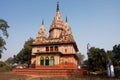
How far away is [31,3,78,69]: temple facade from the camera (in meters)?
40.1

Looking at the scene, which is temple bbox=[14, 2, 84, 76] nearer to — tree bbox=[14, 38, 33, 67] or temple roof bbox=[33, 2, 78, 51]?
temple roof bbox=[33, 2, 78, 51]

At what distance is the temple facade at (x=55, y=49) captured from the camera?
4012 cm

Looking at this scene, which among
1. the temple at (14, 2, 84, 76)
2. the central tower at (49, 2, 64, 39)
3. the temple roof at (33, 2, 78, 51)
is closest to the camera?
the temple at (14, 2, 84, 76)

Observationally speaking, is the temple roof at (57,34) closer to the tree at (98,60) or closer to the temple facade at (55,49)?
the temple facade at (55,49)

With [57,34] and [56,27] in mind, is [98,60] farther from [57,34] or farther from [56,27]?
[56,27]

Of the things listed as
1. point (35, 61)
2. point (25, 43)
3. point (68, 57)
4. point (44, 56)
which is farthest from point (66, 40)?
point (25, 43)

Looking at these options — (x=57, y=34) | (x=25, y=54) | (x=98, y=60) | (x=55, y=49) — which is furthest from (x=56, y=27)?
(x=25, y=54)

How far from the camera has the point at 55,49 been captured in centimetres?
4319

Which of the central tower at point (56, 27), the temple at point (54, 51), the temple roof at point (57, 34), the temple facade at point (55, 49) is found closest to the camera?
the temple at point (54, 51)

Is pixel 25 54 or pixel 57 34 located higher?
pixel 57 34

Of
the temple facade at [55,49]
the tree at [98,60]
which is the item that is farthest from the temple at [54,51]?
the tree at [98,60]

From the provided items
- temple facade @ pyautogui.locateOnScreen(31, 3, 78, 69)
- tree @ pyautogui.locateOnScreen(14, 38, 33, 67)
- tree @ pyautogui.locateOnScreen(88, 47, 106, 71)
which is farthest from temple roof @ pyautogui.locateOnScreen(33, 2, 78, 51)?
tree @ pyautogui.locateOnScreen(14, 38, 33, 67)

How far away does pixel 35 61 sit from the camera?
44.3 metres

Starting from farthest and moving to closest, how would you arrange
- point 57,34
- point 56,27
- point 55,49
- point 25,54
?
point 25,54 < point 56,27 < point 57,34 < point 55,49
